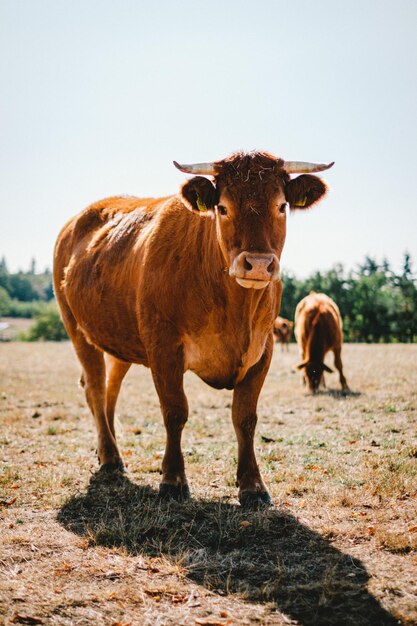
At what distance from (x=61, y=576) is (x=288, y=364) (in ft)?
63.0

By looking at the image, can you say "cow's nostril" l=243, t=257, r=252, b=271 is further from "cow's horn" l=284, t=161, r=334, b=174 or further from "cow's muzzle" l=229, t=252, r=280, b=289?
"cow's horn" l=284, t=161, r=334, b=174

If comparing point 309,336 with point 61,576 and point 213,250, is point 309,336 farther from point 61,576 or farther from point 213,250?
point 61,576

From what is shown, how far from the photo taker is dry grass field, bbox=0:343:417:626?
10.1 ft

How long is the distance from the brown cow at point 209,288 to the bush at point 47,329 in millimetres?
74430

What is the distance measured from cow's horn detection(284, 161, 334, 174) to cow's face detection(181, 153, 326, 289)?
5 cm

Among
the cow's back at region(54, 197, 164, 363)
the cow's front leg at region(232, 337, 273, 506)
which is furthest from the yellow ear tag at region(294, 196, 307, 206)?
the cow's back at region(54, 197, 164, 363)

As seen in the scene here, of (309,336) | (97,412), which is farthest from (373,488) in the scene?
(309,336)

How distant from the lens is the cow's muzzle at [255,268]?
404cm

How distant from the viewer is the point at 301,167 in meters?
4.67

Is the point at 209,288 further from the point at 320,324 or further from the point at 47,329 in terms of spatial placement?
the point at 47,329

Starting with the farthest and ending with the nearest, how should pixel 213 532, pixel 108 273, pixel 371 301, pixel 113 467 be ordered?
pixel 371 301 → pixel 113 467 → pixel 108 273 → pixel 213 532

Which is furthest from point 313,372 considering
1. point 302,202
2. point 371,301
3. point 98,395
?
point 371,301

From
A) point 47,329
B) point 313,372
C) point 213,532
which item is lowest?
point 47,329

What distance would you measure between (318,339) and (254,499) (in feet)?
27.8
